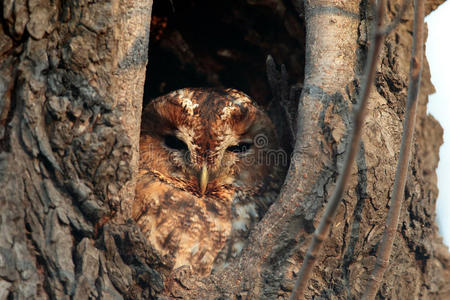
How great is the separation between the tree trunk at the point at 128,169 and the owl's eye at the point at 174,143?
24.2 inches

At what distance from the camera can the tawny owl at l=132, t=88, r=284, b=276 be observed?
2.06 m

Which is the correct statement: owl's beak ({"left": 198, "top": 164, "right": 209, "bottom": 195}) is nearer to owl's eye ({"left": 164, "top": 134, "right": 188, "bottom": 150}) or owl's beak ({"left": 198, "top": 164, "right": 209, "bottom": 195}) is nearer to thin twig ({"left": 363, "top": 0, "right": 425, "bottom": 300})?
owl's eye ({"left": 164, "top": 134, "right": 188, "bottom": 150})

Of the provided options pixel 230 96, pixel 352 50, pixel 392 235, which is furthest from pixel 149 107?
pixel 392 235

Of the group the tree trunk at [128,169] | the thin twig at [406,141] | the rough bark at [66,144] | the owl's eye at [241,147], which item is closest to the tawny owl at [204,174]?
the owl's eye at [241,147]

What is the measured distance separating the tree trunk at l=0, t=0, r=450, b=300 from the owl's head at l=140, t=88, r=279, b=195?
475mm

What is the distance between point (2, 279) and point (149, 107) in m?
1.28

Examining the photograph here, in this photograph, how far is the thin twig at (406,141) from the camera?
122 centimetres

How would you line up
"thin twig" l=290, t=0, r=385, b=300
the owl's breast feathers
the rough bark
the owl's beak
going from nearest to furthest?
"thin twig" l=290, t=0, r=385, b=300
the rough bark
the owl's breast feathers
the owl's beak

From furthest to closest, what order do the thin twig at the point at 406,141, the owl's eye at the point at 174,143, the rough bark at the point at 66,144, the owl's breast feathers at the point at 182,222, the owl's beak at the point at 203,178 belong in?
the owl's eye at the point at 174,143 < the owl's beak at the point at 203,178 < the owl's breast feathers at the point at 182,222 < the rough bark at the point at 66,144 < the thin twig at the point at 406,141

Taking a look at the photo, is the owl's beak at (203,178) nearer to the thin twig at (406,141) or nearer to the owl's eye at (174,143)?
the owl's eye at (174,143)

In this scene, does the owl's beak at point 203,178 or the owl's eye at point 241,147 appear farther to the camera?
the owl's eye at point 241,147

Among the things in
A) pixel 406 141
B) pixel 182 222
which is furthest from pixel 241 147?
pixel 406 141

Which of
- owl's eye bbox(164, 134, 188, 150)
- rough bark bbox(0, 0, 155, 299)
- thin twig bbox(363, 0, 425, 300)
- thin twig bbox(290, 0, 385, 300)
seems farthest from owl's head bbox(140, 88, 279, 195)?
thin twig bbox(290, 0, 385, 300)

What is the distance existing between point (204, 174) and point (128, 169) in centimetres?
60
